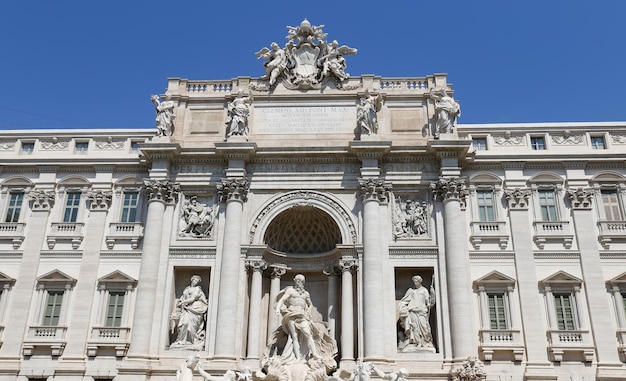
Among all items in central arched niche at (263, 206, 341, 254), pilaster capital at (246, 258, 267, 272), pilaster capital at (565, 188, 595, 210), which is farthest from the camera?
central arched niche at (263, 206, 341, 254)

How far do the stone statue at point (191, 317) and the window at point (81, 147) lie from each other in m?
9.17

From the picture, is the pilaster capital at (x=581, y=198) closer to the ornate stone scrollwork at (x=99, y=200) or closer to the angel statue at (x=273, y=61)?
the angel statue at (x=273, y=61)

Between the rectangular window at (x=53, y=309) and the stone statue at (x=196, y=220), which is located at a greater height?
the stone statue at (x=196, y=220)

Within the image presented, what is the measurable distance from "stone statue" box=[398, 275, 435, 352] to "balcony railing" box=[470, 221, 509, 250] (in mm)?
3085

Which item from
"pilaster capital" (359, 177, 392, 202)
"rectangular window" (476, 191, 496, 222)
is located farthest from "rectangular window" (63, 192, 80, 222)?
"rectangular window" (476, 191, 496, 222)

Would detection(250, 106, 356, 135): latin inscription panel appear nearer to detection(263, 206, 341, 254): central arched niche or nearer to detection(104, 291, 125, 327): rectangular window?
detection(263, 206, 341, 254): central arched niche

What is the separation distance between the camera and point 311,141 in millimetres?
28328

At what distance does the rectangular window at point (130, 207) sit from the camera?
28125 mm

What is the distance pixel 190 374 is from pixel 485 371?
11.9m

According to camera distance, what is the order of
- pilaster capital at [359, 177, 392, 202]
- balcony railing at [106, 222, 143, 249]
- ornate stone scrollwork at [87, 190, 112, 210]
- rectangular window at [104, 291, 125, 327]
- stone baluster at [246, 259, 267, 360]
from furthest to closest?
ornate stone scrollwork at [87, 190, 112, 210], balcony railing at [106, 222, 143, 249], pilaster capital at [359, 177, 392, 202], rectangular window at [104, 291, 125, 327], stone baluster at [246, 259, 267, 360]

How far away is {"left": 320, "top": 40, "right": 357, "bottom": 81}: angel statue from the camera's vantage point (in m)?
29.5

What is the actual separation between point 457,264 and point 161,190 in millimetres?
13783

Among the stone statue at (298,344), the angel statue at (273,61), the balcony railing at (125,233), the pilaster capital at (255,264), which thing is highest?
the angel statue at (273,61)

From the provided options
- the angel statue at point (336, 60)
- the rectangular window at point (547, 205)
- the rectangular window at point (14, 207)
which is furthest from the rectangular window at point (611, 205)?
the rectangular window at point (14, 207)
